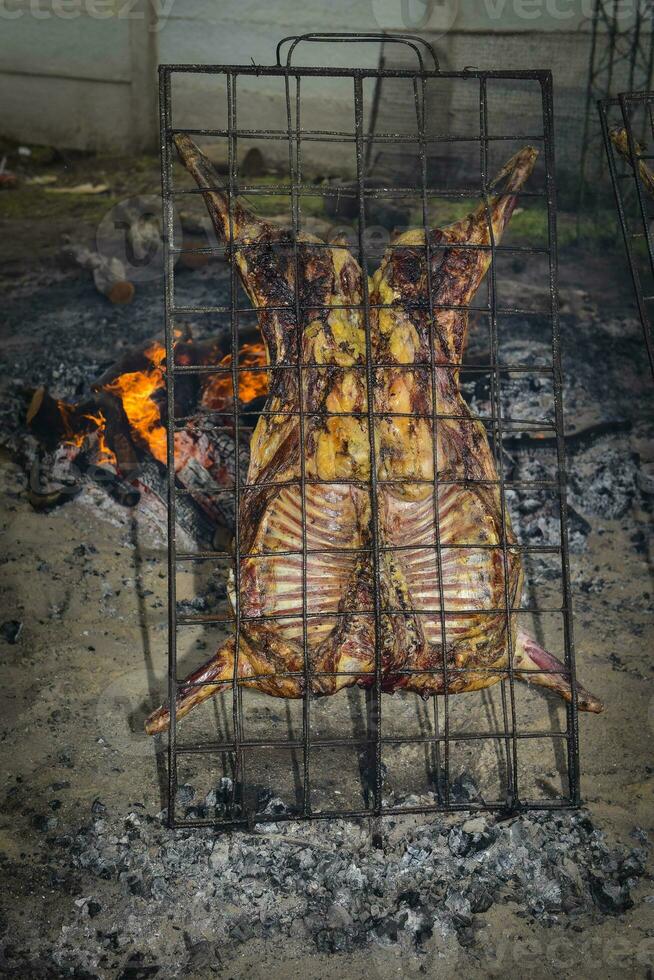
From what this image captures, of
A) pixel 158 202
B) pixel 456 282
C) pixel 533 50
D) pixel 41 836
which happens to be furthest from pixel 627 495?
pixel 533 50

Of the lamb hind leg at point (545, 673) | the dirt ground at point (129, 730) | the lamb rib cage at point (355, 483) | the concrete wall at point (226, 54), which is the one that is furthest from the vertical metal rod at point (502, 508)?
the concrete wall at point (226, 54)

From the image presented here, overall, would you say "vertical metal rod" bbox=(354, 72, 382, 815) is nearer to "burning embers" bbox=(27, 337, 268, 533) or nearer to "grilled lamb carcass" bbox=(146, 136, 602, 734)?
"grilled lamb carcass" bbox=(146, 136, 602, 734)

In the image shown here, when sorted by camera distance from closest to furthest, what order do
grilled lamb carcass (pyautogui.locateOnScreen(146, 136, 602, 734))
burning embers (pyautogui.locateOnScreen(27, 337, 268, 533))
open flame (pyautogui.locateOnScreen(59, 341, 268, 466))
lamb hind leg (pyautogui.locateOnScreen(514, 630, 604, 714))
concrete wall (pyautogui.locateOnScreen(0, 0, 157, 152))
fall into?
grilled lamb carcass (pyautogui.locateOnScreen(146, 136, 602, 734))
lamb hind leg (pyautogui.locateOnScreen(514, 630, 604, 714))
burning embers (pyautogui.locateOnScreen(27, 337, 268, 533))
open flame (pyautogui.locateOnScreen(59, 341, 268, 466))
concrete wall (pyautogui.locateOnScreen(0, 0, 157, 152))

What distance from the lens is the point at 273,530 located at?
4152 mm

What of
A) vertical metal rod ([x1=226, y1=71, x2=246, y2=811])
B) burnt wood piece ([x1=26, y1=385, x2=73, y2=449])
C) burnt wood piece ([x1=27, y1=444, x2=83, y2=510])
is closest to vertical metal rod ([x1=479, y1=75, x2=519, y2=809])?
vertical metal rod ([x1=226, y1=71, x2=246, y2=811])

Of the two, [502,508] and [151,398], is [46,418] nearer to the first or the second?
[151,398]

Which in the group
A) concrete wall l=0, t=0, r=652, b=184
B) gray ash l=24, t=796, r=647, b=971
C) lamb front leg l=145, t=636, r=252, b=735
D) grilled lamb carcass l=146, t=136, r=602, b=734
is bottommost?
gray ash l=24, t=796, r=647, b=971

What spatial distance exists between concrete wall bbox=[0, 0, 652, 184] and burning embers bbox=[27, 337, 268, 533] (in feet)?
22.3

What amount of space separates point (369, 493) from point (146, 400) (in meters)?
2.66

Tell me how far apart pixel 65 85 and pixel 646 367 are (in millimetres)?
9251

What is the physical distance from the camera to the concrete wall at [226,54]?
11219mm

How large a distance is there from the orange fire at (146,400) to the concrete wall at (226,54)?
679 centimetres

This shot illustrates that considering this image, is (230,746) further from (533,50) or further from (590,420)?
(533,50)

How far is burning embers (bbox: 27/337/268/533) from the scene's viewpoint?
6.12m
